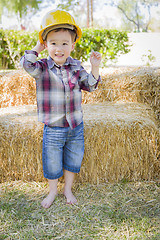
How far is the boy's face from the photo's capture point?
5.36ft

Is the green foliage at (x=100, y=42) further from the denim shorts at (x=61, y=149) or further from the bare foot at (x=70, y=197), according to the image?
the bare foot at (x=70, y=197)

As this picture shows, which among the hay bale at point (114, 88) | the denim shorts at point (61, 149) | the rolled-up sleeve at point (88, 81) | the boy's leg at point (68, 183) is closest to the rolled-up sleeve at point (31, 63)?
the rolled-up sleeve at point (88, 81)

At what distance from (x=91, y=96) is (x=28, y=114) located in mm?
983

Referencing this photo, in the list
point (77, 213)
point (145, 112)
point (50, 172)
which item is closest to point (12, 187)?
point (50, 172)

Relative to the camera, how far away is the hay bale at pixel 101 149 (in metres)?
2.11

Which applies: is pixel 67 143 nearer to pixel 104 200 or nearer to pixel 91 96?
pixel 104 200

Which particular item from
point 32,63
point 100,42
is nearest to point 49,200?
point 32,63

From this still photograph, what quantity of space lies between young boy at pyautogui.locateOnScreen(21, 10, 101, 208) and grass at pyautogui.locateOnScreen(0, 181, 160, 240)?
13 centimetres

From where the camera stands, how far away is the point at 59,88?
177 cm

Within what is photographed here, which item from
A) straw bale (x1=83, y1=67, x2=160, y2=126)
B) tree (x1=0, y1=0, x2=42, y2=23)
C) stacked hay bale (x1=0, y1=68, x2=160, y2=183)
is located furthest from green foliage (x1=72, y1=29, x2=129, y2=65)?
tree (x1=0, y1=0, x2=42, y2=23)

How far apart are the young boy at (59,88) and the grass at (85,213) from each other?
5.1 inches

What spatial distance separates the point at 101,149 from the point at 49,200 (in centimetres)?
61

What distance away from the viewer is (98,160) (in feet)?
7.12

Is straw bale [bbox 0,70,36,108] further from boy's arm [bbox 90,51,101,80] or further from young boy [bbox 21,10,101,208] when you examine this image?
boy's arm [bbox 90,51,101,80]
